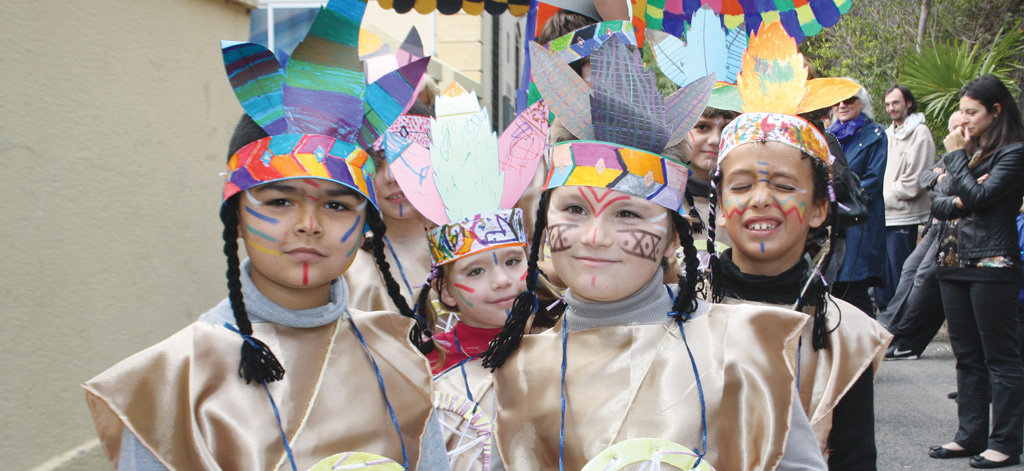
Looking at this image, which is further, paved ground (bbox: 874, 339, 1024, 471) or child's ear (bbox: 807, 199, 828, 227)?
paved ground (bbox: 874, 339, 1024, 471)

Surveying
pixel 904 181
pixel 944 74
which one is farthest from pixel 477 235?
pixel 944 74

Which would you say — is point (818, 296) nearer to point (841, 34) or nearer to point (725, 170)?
point (725, 170)

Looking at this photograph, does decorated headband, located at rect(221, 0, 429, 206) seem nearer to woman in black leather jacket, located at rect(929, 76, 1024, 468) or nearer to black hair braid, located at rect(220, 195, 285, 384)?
black hair braid, located at rect(220, 195, 285, 384)

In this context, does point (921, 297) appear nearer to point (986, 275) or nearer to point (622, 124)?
point (986, 275)

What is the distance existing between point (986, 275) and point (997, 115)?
3.10ft

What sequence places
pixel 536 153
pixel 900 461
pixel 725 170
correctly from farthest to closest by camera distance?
pixel 900 461
pixel 536 153
pixel 725 170

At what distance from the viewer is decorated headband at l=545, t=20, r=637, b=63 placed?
3434mm

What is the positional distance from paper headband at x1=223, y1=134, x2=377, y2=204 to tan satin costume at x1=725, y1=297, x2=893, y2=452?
1.35 meters

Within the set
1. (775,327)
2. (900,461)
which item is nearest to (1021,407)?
(900,461)

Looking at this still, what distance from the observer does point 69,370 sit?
12.0 ft

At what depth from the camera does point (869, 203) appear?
17.8 feet

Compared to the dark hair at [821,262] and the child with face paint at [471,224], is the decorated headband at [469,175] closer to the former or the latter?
the child with face paint at [471,224]

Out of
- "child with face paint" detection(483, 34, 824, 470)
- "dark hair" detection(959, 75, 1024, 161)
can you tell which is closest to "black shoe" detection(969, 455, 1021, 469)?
"dark hair" detection(959, 75, 1024, 161)

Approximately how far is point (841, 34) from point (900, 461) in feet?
41.2
